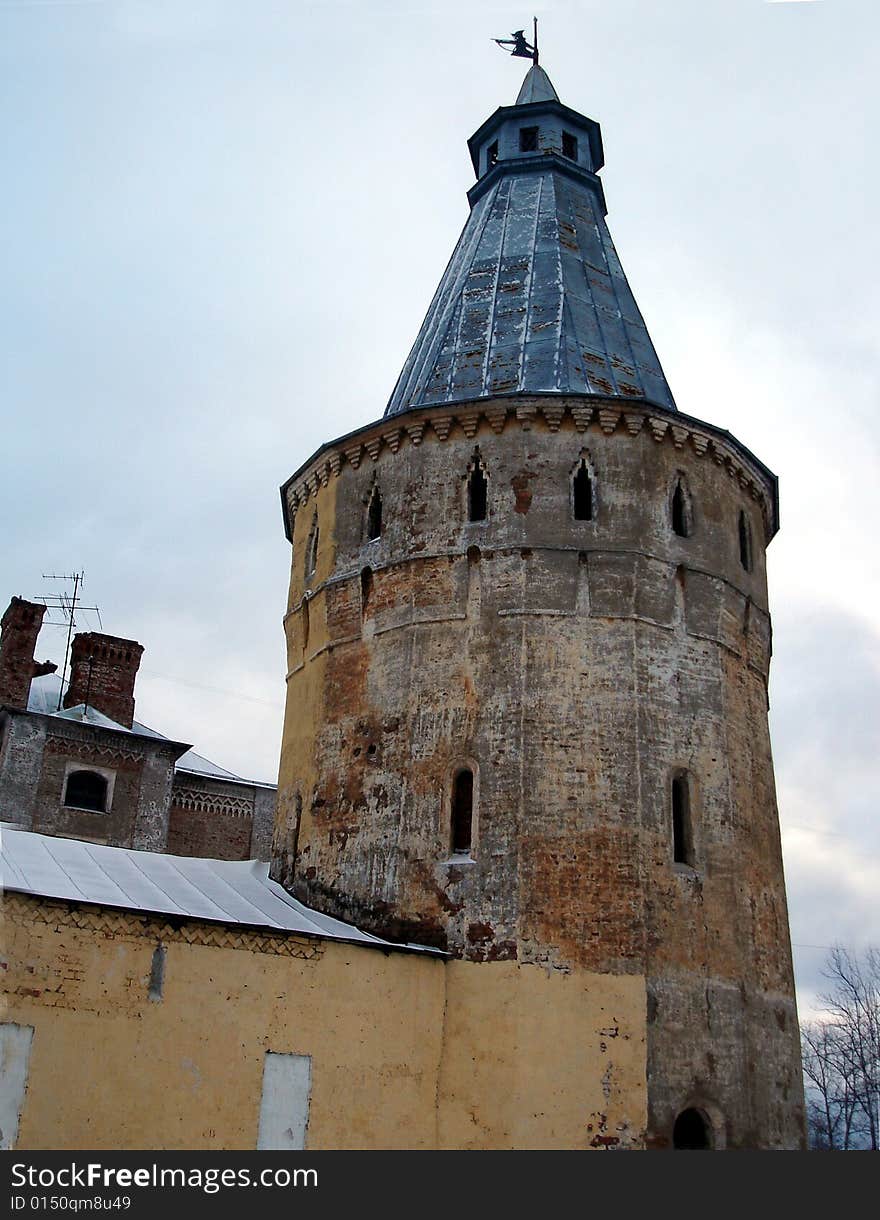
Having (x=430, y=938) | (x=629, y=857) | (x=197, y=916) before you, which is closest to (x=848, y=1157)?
(x=629, y=857)

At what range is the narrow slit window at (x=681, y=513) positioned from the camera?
1884 cm

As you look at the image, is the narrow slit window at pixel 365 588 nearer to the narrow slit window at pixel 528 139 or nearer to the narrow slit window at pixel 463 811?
the narrow slit window at pixel 463 811

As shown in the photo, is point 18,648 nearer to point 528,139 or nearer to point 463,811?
point 528,139

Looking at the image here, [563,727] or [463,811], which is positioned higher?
[563,727]

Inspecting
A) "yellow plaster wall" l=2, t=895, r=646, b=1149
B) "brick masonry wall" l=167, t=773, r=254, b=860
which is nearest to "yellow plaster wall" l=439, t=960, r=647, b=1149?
"yellow plaster wall" l=2, t=895, r=646, b=1149

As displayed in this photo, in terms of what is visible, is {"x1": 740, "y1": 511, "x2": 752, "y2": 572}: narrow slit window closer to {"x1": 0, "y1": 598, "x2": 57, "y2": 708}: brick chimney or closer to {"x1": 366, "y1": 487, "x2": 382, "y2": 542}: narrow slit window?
{"x1": 366, "y1": 487, "x2": 382, "y2": 542}: narrow slit window

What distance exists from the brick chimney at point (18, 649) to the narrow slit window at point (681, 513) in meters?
21.0

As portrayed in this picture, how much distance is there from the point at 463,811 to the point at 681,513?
621cm

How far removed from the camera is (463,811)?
1694 cm

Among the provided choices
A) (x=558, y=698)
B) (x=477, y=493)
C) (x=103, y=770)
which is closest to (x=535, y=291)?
(x=477, y=493)

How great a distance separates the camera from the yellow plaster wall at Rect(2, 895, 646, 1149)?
41.4 ft

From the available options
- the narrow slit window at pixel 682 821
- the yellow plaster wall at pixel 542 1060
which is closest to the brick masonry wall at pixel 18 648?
the yellow plaster wall at pixel 542 1060

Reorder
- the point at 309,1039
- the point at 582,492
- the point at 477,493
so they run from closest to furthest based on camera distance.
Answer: the point at 309,1039 → the point at 582,492 → the point at 477,493

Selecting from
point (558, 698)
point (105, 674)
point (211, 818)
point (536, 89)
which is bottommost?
point (558, 698)
